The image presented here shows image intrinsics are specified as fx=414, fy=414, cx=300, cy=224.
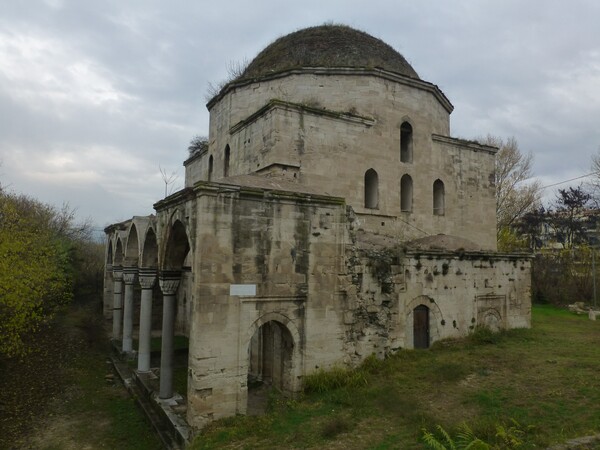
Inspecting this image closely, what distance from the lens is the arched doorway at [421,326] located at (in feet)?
41.7

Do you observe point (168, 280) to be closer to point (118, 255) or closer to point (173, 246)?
point (173, 246)

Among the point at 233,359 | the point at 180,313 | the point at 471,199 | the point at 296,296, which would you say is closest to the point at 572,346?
the point at 471,199

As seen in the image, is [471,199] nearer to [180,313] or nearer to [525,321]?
[525,321]

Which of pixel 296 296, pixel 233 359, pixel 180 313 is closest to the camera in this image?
pixel 233 359

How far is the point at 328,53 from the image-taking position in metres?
15.9

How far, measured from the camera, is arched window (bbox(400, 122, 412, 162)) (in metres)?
15.6

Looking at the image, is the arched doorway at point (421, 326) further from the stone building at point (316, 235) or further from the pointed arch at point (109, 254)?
the pointed arch at point (109, 254)

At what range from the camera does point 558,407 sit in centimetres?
814

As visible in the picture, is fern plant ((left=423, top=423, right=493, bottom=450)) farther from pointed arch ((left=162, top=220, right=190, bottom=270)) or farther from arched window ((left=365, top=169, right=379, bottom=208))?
arched window ((left=365, top=169, right=379, bottom=208))

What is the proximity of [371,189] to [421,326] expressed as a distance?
494 cm

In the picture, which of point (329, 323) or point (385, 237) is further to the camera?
point (385, 237)

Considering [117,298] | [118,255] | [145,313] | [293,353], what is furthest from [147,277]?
[118,255]

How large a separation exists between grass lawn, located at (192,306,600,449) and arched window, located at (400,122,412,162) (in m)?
6.95

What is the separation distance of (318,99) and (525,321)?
11.4 metres
